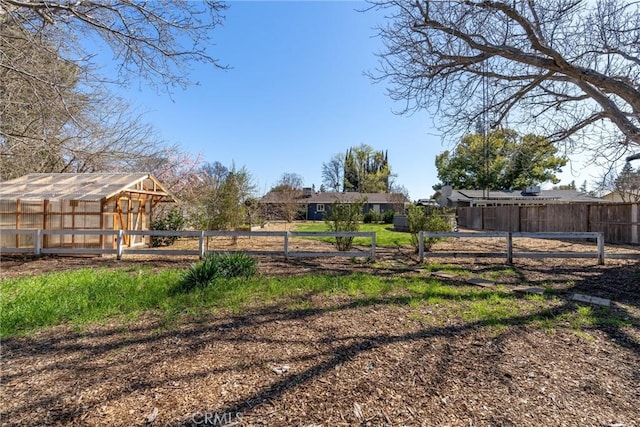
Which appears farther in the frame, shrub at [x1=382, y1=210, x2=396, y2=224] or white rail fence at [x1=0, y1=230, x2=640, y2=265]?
shrub at [x1=382, y1=210, x2=396, y2=224]

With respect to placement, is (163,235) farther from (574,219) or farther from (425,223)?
(574,219)

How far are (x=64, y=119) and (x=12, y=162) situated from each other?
411cm

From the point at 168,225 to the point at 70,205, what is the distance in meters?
3.57

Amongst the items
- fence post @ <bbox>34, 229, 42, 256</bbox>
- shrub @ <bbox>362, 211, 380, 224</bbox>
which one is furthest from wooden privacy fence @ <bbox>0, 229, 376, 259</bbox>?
shrub @ <bbox>362, 211, 380, 224</bbox>

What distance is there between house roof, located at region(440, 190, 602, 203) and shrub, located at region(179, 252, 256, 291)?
102ft

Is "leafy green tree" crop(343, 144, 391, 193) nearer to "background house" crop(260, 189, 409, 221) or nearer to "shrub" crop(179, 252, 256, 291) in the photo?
"background house" crop(260, 189, 409, 221)

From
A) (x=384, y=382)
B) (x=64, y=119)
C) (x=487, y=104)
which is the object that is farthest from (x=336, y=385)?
(x=64, y=119)

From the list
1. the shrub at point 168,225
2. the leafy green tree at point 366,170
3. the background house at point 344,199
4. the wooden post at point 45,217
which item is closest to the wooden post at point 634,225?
the shrub at point 168,225

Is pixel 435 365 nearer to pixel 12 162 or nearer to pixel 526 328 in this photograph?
pixel 526 328

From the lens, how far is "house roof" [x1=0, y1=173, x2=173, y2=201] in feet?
32.1

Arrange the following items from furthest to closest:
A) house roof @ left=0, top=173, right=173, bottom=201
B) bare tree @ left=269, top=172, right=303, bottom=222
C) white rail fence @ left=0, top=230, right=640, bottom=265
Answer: bare tree @ left=269, top=172, right=303, bottom=222
house roof @ left=0, top=173, right=173, bottom=201
white rail fence @ left=0, top=230, right=640, bottom=265

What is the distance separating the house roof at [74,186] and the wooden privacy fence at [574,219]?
68.8 ft

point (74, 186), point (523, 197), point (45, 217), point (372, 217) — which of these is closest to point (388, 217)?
point (372, 217)

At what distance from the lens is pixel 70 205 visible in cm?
1088
